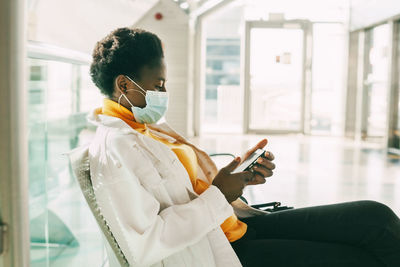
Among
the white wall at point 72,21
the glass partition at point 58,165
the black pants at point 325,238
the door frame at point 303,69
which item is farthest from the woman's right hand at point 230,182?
the door frame at point 303,69

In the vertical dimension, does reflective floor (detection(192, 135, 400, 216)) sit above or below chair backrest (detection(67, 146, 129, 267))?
below

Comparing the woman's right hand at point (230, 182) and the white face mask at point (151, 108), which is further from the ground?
the white face mask at point (151, 108)

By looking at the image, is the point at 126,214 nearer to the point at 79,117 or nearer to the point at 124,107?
the point at 124,107

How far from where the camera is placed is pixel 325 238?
148cm

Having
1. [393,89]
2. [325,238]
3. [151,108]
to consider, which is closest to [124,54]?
[151,108]

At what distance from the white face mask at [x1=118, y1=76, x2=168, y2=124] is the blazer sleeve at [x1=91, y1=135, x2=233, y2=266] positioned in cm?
28

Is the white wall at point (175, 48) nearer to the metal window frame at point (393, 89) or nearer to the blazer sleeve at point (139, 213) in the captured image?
the metal window frame at point (393, 89)

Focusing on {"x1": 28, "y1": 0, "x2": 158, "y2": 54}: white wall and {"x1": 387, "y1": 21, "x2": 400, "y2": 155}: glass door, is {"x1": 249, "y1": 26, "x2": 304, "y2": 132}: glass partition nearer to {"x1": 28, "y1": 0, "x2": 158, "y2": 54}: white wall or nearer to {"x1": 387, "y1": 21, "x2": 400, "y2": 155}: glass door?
{"x1": 387, "y1": 21, "x2": 400, "y2": 155}: glass door

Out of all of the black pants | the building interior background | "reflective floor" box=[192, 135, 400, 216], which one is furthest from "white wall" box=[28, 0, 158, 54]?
"reflective floor" box=[192, 135, 400, 216]

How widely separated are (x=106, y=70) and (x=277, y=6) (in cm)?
861

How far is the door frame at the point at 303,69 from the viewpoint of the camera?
30.9 ft

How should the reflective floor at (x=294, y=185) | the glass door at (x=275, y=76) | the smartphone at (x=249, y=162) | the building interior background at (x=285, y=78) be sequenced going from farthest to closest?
the glass door at (x=275, y=76) < the building interior background at (x=285, y=78) < the reflective floor at (x=294, y=185) < the smartphone at (x=249, y=162)

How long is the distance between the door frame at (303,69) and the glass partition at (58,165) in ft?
23.8

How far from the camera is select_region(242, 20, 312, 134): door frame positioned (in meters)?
9.41
